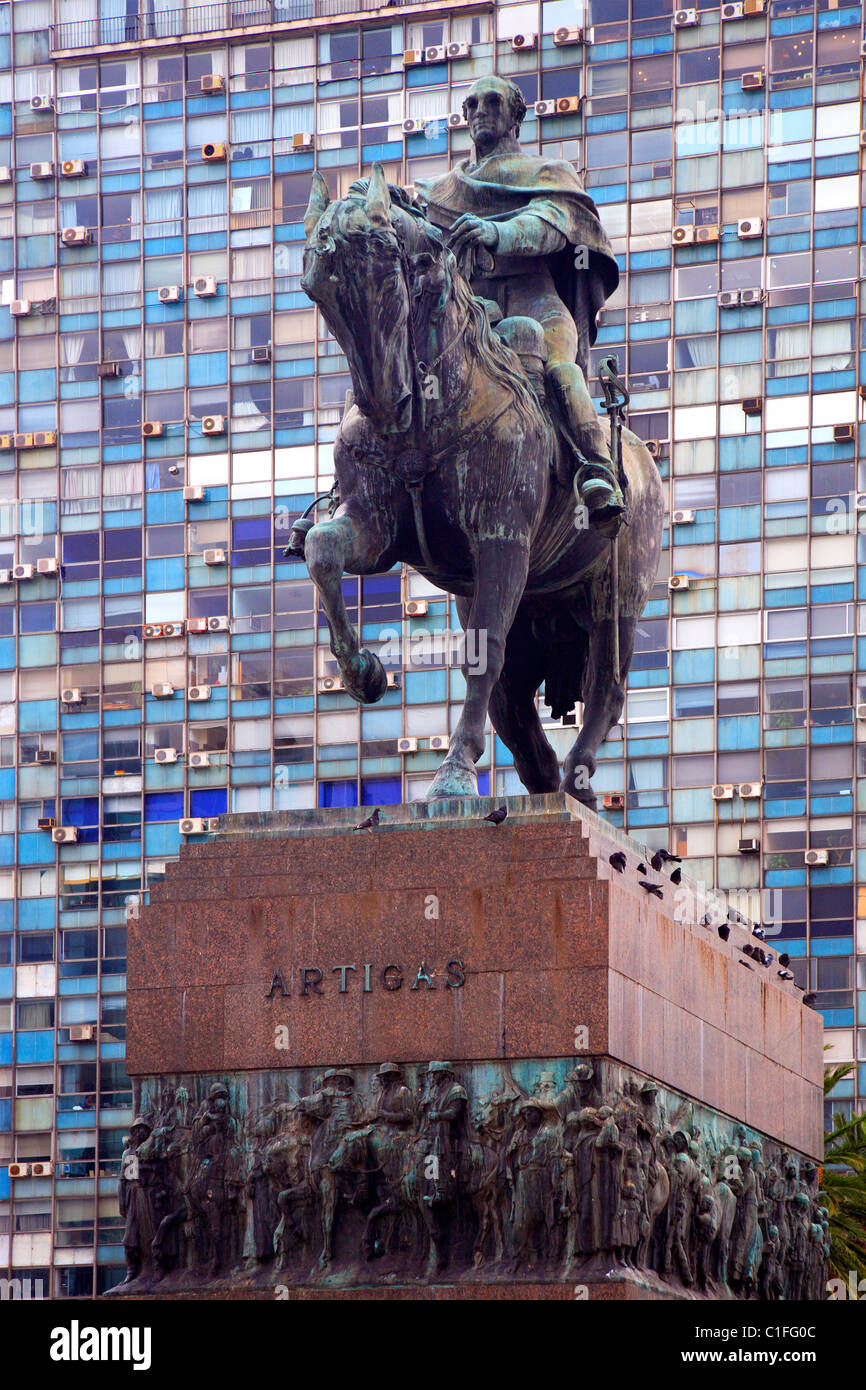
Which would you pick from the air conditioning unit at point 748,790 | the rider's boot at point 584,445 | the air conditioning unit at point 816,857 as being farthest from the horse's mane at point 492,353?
the air conditioning unit at point 748,790

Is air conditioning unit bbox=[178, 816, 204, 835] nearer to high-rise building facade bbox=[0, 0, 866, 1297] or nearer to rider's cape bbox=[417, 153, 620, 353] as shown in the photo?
high-rise building facade bbox=[0, 0, 866, 1297]

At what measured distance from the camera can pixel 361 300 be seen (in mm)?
22844

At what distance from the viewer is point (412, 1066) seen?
22391 mm

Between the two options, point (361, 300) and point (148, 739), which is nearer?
point (361, 300)

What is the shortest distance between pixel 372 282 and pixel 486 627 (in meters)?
2.94

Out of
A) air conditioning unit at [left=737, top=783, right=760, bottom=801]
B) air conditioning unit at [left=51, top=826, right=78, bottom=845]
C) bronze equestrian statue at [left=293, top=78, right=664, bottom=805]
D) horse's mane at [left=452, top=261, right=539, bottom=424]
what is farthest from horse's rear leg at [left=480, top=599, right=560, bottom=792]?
air conditioning unit at [left=51, top=826, right=78, bottom=845]

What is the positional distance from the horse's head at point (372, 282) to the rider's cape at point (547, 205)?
2711 millimetres

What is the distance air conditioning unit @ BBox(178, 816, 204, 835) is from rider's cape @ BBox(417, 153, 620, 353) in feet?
138

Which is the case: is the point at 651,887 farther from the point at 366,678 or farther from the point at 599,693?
the point at 599,693

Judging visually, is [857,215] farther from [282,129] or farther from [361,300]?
[361,300]

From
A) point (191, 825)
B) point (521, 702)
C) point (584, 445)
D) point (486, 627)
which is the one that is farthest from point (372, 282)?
point (191, 825)

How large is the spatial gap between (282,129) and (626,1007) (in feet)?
177
